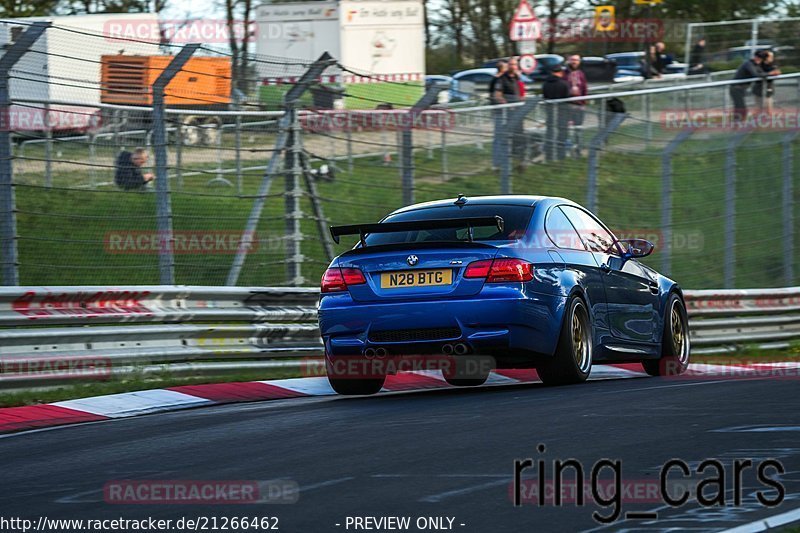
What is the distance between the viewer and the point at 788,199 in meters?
18.4

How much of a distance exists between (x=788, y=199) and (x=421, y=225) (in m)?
10.4

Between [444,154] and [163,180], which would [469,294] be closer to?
[163,180]

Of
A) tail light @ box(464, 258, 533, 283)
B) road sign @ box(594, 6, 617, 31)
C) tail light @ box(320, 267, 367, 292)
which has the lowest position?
tail light @ box(320, 267, 367, 292)

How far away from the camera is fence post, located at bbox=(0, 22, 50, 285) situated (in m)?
10.4

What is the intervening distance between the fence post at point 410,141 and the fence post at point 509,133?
1263 millimetres

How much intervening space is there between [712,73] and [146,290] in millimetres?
27276

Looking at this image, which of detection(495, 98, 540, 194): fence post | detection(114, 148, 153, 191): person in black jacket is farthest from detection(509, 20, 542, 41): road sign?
detection(114, 148, 153, 191): person in black jacket

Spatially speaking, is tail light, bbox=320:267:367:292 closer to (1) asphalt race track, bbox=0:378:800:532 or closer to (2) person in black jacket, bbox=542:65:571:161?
(1) asphalt race track, bbox=0:378:800:532

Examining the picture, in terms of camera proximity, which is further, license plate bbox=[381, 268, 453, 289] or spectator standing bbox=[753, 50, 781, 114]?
spectator standing bbox=[753, 50, 781, 114]

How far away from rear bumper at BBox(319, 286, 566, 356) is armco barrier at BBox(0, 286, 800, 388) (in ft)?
6.91

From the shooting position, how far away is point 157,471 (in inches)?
245

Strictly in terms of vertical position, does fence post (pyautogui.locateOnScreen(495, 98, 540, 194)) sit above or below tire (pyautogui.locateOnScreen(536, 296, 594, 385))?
above

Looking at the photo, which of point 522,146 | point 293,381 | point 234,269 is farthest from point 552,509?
point 522,146

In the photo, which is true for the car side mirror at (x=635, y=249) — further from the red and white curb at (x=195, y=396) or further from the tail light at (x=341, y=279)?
the tail light at (x=341, y=279)
